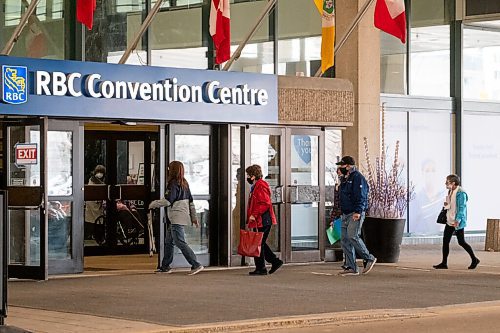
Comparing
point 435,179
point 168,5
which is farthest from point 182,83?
point 435,179

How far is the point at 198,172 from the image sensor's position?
70.8 feet

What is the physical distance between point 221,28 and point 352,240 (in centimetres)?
461

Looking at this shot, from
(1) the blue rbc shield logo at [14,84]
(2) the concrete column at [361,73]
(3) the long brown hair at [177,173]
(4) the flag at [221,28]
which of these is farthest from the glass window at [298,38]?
(1) the blue rbc shield logo at [14,84]

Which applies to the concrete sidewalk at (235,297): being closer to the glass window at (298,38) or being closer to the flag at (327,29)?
the flag at (327,29)

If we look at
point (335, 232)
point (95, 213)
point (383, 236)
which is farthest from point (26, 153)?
point (383, 236)

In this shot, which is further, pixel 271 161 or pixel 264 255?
pixel 271 161

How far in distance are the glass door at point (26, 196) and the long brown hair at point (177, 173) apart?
2.10 meters

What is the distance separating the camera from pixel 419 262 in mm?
22984

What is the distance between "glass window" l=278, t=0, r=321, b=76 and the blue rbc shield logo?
8.07m

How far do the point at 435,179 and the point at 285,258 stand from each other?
306 inches

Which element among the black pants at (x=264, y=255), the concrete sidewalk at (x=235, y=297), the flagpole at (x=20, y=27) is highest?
the flagpole at (x=20, y=27)

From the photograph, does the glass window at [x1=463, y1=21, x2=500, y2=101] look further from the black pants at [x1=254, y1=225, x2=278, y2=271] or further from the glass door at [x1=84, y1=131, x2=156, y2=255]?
the black pants at [x1=254, y1=225, x2=278, y2=271]

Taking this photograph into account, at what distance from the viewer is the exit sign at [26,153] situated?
19.1 meters

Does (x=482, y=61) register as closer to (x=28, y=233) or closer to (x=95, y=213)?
(x=95, y=213)
